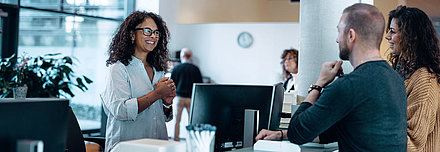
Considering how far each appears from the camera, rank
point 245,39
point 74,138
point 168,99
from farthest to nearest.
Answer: point 245,39 → point 74,138 → point 168,99

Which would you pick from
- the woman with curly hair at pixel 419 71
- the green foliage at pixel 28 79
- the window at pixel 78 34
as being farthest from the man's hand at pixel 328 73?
the window at pixel 78 34

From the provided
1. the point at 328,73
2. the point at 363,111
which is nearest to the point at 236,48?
the point at 328,73

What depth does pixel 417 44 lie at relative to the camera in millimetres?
2525

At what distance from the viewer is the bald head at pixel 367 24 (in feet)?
6.29

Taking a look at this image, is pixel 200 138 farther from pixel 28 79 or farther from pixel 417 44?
pixel 28 79

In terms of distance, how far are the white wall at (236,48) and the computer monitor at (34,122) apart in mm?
7358

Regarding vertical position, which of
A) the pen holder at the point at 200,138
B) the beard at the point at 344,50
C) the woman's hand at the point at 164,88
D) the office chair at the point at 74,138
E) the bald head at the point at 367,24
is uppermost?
the bald head at the point at 367,24

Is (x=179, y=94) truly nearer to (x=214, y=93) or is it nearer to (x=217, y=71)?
(x=217, y=71)

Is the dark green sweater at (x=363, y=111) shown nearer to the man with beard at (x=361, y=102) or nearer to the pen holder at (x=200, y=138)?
the man with beard at (x=361, y=102)

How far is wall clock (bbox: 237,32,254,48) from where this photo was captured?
931 cm

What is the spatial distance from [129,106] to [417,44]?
61.8 inches

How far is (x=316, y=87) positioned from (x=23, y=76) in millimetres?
3620

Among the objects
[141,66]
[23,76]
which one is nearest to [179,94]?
[23,76]

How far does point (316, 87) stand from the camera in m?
2.11
